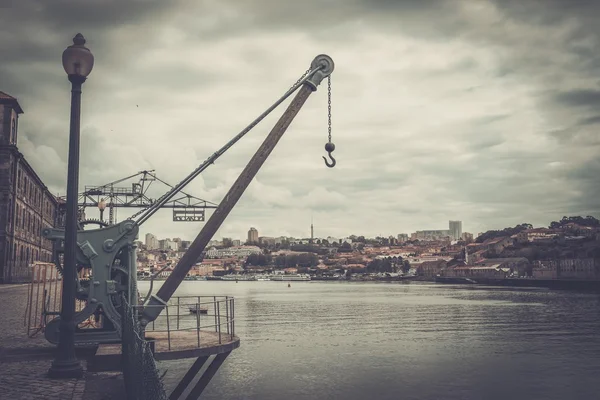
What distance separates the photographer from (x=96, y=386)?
10.4 m

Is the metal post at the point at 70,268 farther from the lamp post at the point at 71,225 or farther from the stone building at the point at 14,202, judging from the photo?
the stone building at the point at 14,202

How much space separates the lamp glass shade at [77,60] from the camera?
10.2 m

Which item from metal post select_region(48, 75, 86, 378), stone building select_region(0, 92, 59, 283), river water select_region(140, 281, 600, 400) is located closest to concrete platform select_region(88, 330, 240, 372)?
metal post select_region(48, 75, 86, 378)

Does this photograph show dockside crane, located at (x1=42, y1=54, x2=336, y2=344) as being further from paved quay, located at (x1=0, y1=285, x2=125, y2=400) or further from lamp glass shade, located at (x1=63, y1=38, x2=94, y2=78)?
lamp glass shade, located at (x1=63, y1=38, x2=94, y2=78)

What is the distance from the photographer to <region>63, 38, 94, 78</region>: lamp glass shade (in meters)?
10.2

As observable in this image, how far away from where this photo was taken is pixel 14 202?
5566cm

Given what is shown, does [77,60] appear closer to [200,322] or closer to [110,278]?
[110,278]

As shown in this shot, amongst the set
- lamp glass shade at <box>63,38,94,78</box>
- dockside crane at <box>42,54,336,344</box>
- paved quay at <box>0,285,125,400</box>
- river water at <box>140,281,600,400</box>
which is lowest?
river water at <box>140,281,600,400</box>

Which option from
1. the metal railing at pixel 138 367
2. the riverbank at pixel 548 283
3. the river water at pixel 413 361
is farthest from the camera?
the riverbank at pixel 548 283

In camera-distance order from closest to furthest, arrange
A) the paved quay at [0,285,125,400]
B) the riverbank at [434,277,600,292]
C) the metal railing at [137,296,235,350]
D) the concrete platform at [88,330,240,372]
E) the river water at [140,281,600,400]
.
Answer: the paved quay at [0,285,125,400] < the concrete platform at [88,330,240,372] < the metal railing at [137,296,235,350] < the river water at [140,281,600,400] < the riverbank at [434,277,600,292]

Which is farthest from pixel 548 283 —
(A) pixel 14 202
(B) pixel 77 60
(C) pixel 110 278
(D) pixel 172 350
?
(B) pixel 77 60

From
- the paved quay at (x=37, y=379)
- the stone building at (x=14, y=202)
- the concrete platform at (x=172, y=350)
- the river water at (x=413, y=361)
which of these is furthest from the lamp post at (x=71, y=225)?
the stone building at (x=14, y=202)

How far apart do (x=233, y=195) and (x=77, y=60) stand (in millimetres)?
5439

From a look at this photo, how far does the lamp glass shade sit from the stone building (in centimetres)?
4047
